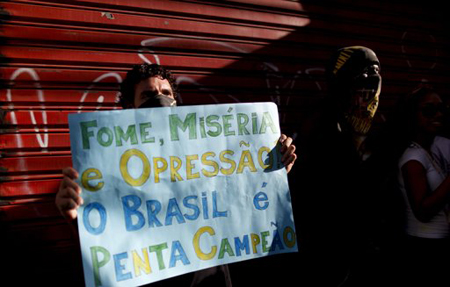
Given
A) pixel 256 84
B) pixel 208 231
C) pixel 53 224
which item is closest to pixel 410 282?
pixel 208 231

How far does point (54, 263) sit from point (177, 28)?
7.76ft

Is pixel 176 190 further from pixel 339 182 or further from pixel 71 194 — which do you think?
pixel 339 182

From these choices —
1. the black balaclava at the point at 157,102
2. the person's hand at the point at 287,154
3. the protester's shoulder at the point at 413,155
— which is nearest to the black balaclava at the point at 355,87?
the protester's shoulder at the point at 413,155

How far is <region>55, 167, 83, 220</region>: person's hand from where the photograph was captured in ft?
4.37

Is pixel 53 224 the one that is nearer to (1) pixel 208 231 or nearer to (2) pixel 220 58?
(1) pixel 208 231

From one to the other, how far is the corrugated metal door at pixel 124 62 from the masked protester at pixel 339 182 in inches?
8.2

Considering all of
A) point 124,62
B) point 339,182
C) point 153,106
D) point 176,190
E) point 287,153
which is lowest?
point 339,182

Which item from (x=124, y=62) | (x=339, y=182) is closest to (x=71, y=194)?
(x=339, y=182)

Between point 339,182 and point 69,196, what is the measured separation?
5.39 ft

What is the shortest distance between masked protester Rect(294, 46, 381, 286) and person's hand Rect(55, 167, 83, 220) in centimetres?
143

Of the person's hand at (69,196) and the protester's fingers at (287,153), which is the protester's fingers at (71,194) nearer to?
the person's hand at (69,196)

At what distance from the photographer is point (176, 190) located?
1.57 m

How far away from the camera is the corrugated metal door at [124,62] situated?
8.63 feet

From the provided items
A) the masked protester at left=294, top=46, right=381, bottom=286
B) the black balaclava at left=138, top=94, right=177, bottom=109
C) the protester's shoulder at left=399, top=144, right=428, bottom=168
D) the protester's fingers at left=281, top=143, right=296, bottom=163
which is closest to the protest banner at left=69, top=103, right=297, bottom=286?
the protester's fingers at left=281, top=143, right=296, bottom=163
